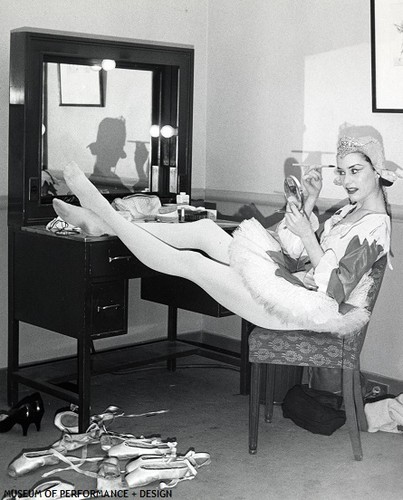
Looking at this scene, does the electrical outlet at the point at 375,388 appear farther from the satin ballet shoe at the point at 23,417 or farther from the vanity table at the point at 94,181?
the satin ballet shoe at the point at 23,417

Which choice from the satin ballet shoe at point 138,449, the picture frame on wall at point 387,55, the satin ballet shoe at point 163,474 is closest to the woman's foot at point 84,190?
the satin ballet shoe at point 138,449

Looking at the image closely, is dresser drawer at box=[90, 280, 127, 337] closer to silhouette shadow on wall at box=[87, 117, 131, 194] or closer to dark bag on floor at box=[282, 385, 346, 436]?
silhouette shadow on wall at box=[87, 117, 131, 194]

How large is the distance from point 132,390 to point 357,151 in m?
1.70

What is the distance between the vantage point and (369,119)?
4195 mm

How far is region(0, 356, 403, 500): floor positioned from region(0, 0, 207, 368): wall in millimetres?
305

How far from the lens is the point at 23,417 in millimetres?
3650

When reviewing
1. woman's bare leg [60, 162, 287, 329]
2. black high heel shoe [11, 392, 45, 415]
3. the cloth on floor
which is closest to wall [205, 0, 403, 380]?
the cloth on floor

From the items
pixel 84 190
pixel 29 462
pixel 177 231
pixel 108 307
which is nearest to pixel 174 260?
pixel 177 231

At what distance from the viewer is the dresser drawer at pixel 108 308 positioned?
364 cm

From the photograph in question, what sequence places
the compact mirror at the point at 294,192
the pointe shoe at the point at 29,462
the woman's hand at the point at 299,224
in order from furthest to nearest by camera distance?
1. the compact mirror at the point at 294,192
2. the woman's hand at the point at 299,224
3. the pointe shoe at the point at 29,462

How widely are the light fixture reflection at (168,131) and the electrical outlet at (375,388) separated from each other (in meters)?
1.57

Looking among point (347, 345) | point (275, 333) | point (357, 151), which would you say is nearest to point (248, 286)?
point (275, 333)

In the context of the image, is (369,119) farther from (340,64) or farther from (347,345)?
(347,345)

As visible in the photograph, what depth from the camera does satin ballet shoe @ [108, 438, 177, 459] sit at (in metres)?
3.39
